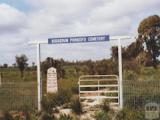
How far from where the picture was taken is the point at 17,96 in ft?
69.8

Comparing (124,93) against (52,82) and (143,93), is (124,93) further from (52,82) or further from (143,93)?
(52,82)

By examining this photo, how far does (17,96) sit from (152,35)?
37.5 m

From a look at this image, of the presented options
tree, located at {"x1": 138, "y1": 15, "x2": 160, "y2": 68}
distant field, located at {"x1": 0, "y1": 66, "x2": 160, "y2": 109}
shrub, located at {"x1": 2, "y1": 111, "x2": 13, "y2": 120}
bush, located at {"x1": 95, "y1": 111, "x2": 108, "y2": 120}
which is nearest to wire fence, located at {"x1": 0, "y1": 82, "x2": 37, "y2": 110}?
distant field, located at {"x1": 0, "y1": 66, "x2": 160, "y2": 109}

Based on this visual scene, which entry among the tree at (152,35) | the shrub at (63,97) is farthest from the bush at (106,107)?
the tree at (152,35)

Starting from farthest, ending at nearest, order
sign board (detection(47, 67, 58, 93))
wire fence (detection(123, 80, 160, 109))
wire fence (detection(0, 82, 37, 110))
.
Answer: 1. sign board (detection(47, 67, 58, 93))
2. wire fence (detection(0, 82, 37, 110))
3. wire fence (detection(123, 80, 160, 109))

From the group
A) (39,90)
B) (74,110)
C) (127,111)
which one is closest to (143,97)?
(127,111)

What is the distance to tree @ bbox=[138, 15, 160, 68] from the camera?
184 ft

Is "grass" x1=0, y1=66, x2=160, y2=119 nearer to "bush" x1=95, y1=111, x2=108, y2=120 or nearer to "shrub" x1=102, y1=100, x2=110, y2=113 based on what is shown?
"shrub" x1=102, y1=100, x2=110, y2=113

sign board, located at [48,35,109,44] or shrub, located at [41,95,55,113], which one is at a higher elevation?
sign board, located at [48,35,109,44]

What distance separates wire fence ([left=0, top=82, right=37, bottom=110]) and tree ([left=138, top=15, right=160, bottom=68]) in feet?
117

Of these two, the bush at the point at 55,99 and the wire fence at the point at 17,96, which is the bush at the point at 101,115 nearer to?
the bush at the point at 55,99

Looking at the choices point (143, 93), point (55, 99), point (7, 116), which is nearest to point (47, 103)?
point (55, 99)

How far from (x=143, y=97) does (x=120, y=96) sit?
1.02 meters

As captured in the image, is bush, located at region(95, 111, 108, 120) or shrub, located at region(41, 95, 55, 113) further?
shrub, located at region(41, 95, 55, 113)
